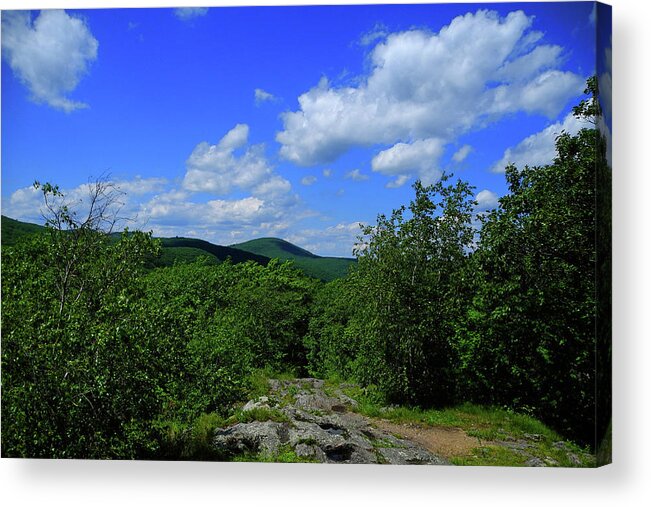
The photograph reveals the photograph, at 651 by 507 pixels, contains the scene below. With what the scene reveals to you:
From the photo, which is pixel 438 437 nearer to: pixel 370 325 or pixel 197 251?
pixel 370 325

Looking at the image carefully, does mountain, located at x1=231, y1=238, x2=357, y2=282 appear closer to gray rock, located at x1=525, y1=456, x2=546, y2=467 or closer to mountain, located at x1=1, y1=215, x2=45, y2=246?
mountain, located at x1=1, y1=215, x2=45, y2=246

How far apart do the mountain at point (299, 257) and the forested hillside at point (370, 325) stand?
0.17 ft

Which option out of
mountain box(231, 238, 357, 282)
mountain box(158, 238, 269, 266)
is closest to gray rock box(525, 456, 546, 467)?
mountain box(231, 238, 357, 282)

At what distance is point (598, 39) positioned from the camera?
615 cm

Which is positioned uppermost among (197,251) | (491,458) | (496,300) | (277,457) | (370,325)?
(197,251)

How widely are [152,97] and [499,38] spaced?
14.6ft

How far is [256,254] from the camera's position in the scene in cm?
820

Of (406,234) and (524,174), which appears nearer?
(524,174)

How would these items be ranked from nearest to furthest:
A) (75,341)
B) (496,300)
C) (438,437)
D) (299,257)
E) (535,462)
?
1. (535,462)
2. (75,341)
3. (438,437)
4. (496,300)
5. (299,257)

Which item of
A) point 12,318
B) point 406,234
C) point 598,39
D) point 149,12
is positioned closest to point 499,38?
point 598,39

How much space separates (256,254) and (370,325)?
212 cm

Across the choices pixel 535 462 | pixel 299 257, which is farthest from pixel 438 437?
pixel 299 257

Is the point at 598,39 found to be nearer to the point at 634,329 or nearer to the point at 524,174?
the point at 524,174

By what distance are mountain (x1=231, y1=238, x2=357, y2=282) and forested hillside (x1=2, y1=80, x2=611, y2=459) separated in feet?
0.17
